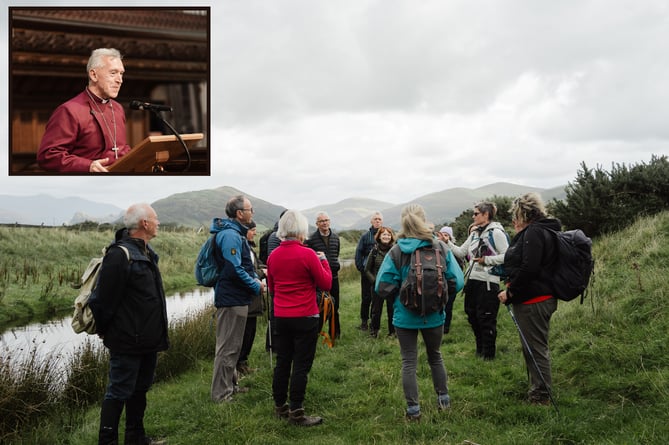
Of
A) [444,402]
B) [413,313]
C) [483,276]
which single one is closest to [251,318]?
[413,313]

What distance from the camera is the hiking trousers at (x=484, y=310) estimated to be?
6598 mm

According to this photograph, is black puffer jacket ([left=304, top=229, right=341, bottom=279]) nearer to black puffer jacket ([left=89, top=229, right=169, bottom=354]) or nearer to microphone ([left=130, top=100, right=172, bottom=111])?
microphone ([left=130, top=100, right=172, bottom=111])

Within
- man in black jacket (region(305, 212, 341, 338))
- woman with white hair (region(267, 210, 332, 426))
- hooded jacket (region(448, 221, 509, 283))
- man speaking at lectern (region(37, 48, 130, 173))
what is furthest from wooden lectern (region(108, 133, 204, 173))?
hooded jacket (region(448, 221, 509, 283))

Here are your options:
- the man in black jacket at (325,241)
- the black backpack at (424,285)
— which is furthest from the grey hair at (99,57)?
the black backpack at (424,285)

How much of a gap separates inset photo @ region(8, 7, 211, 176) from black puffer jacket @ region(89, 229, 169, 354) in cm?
201

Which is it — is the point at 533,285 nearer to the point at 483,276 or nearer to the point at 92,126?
the point at 483,276

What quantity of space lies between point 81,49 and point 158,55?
1.03m

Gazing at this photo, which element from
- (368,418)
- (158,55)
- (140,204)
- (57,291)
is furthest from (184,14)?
(57,291)

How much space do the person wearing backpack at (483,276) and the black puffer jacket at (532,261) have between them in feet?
3.98

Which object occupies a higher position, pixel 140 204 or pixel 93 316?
pixel 140 204

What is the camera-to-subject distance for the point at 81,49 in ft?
23.2

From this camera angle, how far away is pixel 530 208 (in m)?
4.96

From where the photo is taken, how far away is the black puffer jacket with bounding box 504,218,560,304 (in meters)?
4.74

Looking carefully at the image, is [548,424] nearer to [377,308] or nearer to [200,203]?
[377,308]
